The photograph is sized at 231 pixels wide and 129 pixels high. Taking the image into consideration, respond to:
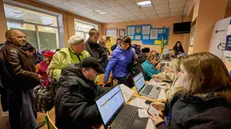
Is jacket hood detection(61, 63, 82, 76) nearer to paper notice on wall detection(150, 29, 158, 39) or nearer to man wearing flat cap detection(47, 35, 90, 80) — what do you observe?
man wearing flat cap detection(47, 35, 90, 80)

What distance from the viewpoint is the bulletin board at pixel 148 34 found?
20.5ft

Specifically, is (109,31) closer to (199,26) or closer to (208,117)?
(199,26)

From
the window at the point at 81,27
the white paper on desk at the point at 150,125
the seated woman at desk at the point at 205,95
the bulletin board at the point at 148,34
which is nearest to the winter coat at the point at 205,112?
the seated woman at desk at the point at 205,95

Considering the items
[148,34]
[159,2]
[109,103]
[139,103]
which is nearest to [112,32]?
[148,34]

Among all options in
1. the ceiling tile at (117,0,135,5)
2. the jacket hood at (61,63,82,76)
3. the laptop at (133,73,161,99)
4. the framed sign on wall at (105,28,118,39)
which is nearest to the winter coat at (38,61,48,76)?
the jacket hood at (61,63,82,76)

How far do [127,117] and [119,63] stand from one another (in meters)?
1.08

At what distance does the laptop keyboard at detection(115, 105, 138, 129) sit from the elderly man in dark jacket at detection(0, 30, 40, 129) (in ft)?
4.34

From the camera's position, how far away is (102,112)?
32.4 inches

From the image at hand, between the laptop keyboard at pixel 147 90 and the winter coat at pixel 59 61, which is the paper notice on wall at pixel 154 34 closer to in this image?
the laptop keyboard at pixel 147 90

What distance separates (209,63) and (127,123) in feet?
2.26

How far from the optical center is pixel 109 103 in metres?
0.94

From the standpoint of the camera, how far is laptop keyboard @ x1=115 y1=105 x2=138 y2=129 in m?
0.90

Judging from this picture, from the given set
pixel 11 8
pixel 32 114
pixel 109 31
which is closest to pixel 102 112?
pixel 32 114

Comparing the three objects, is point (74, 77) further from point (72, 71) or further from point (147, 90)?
point (147, 90)
